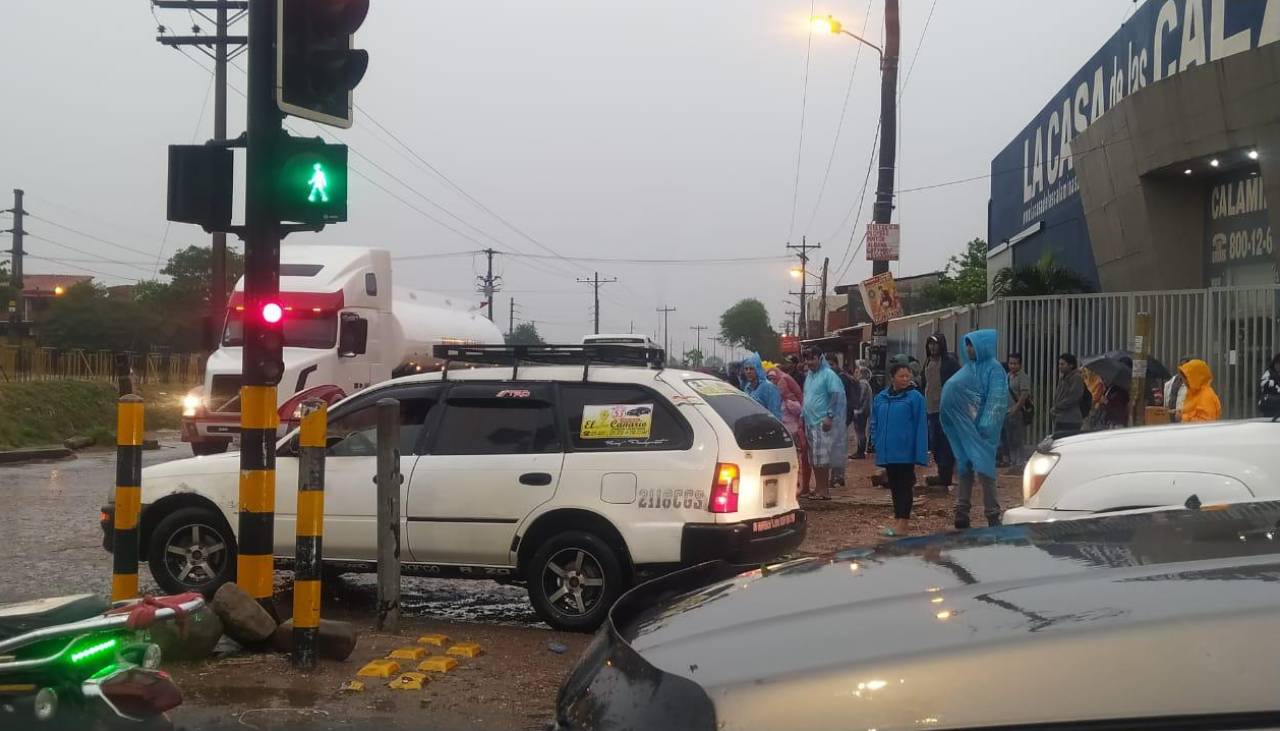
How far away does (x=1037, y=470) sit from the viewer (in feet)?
22.1

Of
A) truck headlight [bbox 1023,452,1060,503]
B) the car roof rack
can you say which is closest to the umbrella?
truck headlight [bbox 1023,452,1060,503]

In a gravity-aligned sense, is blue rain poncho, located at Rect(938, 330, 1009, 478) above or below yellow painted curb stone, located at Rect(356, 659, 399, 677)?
above

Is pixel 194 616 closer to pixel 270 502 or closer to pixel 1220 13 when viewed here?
pixel 270 502

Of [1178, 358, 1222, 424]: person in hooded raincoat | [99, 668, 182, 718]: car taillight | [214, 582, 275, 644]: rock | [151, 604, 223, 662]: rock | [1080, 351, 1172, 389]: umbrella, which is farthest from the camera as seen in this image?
[1080, 351, 1172, 389]: umbrella

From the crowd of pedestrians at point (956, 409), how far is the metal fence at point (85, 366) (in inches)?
758

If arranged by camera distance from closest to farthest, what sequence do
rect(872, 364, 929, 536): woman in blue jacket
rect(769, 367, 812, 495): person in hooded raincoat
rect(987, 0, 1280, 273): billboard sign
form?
rect(872, 364, 929, 536): woman in blue jacket < rect(769, 367, 812, 495): person in hooded raincoat < rect(987, 0, 1280, 273): billboard sign

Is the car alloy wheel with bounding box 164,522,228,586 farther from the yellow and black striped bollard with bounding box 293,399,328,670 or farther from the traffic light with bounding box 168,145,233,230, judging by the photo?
the traffic light with bounding box 168,145,233,230

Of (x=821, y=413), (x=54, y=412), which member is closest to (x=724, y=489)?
(x=821, y=413)

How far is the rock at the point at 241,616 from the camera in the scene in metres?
6.21

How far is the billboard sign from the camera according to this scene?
15.8 meters

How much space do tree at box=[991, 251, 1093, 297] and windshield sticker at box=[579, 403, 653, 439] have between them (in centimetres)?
1368

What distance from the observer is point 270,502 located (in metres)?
6.41

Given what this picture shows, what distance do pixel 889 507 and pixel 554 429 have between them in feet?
20.5

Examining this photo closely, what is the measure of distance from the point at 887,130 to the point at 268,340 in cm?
1222
